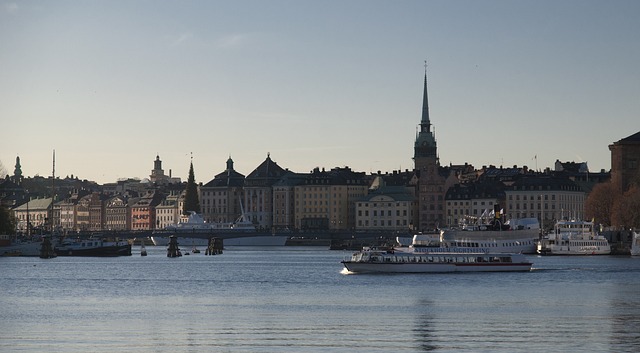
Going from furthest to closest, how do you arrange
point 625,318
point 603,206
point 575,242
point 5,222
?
point 603,206 < point 5,222 < point 575,242 < point 625,318

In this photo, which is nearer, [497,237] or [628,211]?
[628,211]

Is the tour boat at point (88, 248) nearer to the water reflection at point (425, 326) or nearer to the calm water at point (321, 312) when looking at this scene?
the calm water at point (321, 312)

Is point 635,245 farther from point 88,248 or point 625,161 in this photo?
point 88,248

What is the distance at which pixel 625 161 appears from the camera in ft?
532

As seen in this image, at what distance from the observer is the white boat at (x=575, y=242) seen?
5482 inches

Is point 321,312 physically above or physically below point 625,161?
below

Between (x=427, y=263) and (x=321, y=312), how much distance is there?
3740 centimetres

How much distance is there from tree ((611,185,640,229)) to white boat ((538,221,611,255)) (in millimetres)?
2241

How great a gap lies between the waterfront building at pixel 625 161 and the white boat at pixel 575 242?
13.3m

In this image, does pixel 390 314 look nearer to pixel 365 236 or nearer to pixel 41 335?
pixel 41 335

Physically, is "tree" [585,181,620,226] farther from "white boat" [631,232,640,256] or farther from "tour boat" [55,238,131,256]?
"tour boat" [55,238,131,256]

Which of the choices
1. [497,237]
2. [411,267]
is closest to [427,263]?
[411,267]

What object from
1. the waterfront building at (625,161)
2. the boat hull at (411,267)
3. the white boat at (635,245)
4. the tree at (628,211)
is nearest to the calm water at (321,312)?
the boat hull at (411,267)

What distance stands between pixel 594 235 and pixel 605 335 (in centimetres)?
9352
